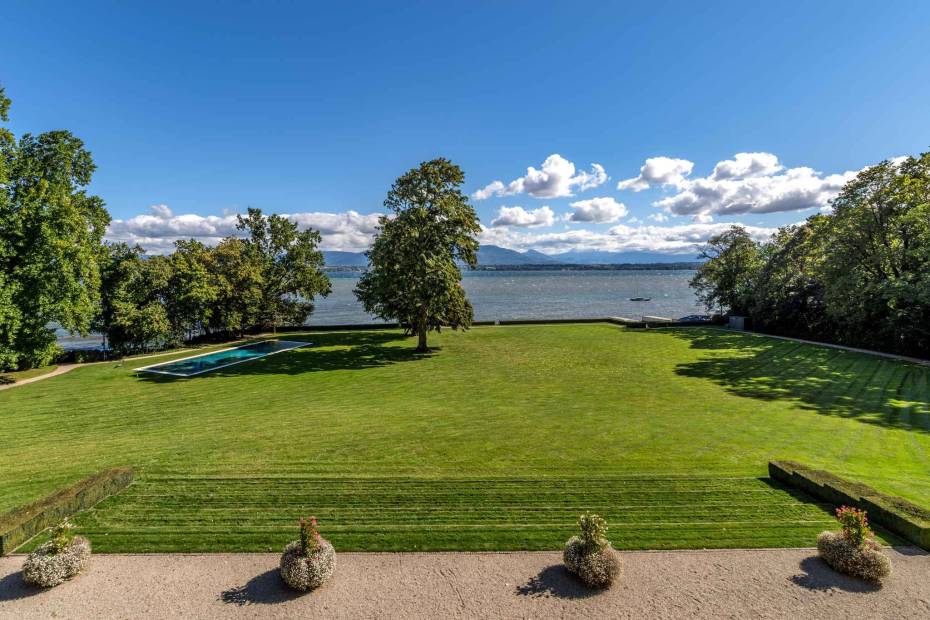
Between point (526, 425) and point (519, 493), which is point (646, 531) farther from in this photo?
point (526, 425)

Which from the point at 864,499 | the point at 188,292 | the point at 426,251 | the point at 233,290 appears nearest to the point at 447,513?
the point at 864,499

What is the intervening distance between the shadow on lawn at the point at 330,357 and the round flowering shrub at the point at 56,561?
64.3 ft

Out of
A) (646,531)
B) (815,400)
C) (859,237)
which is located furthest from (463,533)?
(859,237)

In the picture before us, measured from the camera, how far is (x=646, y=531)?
9.25 m

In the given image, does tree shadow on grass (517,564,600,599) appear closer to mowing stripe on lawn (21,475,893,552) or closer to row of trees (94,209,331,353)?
mowing stripe on lawn (21,475,893,552)

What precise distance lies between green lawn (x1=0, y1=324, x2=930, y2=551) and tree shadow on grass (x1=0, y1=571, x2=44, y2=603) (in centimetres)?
129

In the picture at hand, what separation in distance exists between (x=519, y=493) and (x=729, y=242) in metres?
53.4

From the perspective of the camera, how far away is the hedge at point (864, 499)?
870 cm

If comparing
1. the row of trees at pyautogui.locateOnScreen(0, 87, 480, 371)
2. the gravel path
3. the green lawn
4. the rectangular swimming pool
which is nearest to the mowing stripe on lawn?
the green lawn

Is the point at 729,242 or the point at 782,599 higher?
the point at 729,242

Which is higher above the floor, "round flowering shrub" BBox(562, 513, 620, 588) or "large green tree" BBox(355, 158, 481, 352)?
"large green tree" BBox(355, 158, 481, 352)

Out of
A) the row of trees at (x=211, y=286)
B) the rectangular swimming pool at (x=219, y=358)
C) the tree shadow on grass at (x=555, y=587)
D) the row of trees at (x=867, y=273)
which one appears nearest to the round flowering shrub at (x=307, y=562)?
the tree shadow on grass at (x=555, y=587)

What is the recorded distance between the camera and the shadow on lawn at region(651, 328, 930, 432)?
18.4 metres

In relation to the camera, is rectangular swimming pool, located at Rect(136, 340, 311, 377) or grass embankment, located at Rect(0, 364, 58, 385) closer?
grass embankment, located at Rect(0, 364, 58, 385)
